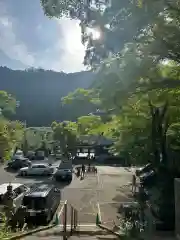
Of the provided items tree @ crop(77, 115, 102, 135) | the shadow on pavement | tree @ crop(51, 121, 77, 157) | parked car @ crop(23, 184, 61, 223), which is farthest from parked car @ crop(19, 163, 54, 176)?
tree @ crop(51, 121, 77, 157)

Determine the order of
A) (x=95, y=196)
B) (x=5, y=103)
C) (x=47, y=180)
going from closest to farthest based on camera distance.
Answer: (x=95, y=196) < (x=5, y=103) < (x=47, y=180)

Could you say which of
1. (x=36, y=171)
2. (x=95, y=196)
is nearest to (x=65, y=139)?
(x=36, y=171)

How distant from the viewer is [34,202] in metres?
16.3

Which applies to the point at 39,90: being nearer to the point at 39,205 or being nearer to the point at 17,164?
the point at 17,164

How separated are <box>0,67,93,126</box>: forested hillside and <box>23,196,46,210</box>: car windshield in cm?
8418

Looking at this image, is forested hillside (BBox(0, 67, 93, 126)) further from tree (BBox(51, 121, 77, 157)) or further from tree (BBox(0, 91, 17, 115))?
tree (BBox(0, 91, 17, 115))

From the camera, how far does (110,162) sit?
6212 cm

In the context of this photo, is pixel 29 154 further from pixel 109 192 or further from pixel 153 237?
pixel 153 237

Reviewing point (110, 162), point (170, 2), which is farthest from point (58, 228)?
point (110, 162)

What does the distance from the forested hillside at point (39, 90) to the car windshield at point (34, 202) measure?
84181mm

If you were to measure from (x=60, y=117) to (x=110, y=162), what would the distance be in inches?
1831

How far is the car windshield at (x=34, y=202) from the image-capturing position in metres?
16.2

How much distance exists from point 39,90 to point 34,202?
113 m

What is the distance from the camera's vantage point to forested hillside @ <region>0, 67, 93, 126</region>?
108625 millimetres
